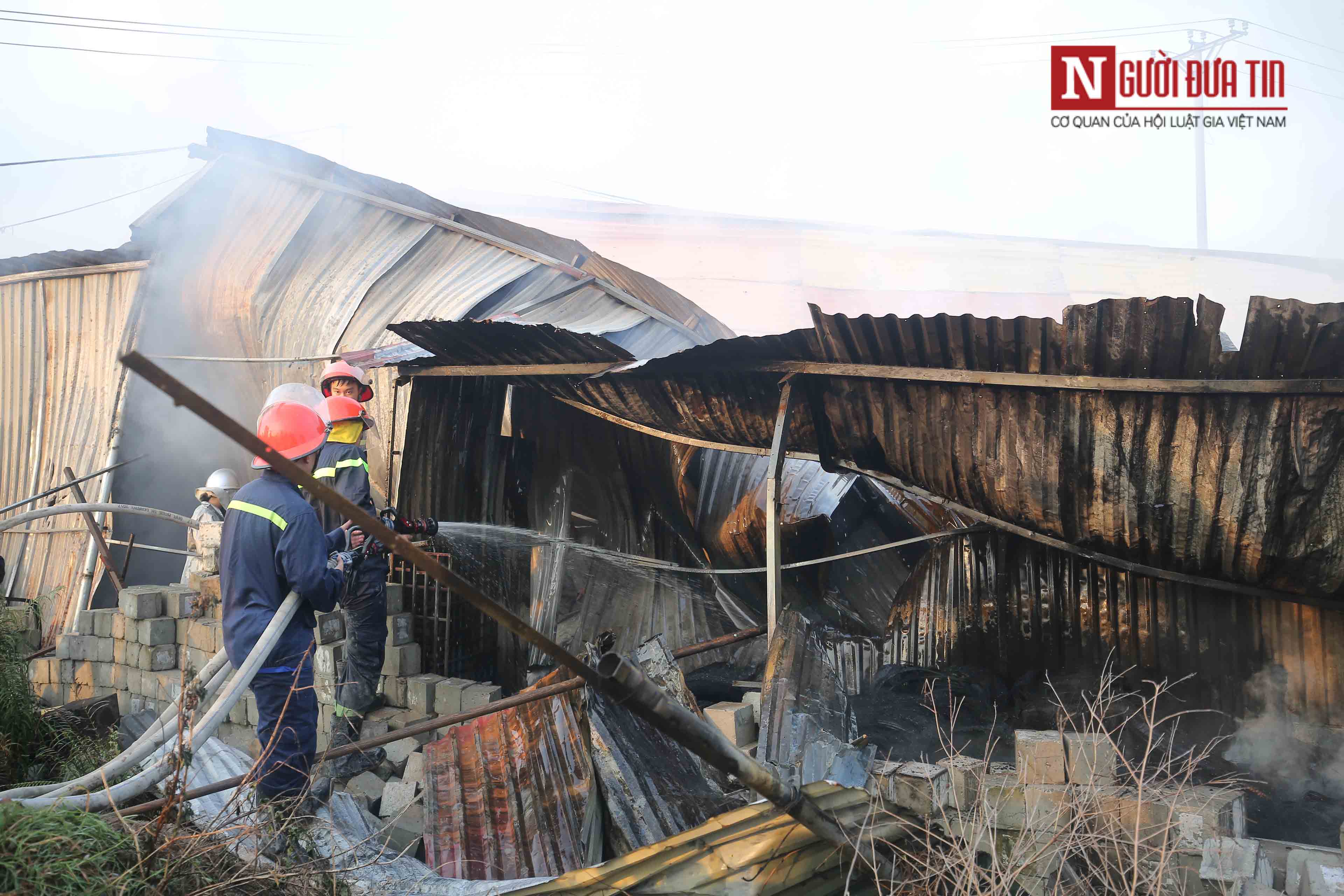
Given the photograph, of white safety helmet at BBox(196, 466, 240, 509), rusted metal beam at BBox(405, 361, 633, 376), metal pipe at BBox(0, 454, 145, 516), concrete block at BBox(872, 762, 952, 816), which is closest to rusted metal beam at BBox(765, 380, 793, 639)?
rusted metal beam at BBox(405, 361, 633, 376)

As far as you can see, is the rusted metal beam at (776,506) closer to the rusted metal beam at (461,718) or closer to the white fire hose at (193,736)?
the rusted metal beam at (461,718)

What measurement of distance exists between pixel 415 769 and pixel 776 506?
3208 millimetres

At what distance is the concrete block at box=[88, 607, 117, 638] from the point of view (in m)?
8.34

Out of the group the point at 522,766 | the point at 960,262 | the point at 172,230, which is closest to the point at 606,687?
the point at 522,766

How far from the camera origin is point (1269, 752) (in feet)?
17.2

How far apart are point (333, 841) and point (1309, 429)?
16.3ft

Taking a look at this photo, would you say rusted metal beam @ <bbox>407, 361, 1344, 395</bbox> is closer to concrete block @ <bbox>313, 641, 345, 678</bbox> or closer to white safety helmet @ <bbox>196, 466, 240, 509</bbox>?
concrete block @ <bbox>313, 641, 345, 678</bbox>

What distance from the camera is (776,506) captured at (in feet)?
18.9

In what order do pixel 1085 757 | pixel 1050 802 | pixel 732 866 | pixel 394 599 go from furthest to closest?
1. pixel 394 599
2. pixel 1050 802
3. pixel 1085 757
4. pixel 732 866

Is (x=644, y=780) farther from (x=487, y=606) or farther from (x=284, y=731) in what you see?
(x=487, y=606)

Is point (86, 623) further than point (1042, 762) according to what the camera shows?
Yes

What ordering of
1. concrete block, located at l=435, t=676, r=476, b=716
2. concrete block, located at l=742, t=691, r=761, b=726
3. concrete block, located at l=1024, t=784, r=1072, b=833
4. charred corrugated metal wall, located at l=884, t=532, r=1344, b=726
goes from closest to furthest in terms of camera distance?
1. concrete block, located at l=1024, t=784, r=1072, b=833
2. charred corrugated metal wall, located at l=884, t=532, r=1344, b=726
3. concrete block, located at l=742, t=691, r=761, b=726
4. concrete block, located at l=435, t=676, r=476, b=716

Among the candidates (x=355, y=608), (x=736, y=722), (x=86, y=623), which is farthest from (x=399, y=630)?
(x=736, y=722)

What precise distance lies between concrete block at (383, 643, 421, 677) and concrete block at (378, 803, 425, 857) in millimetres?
1619
